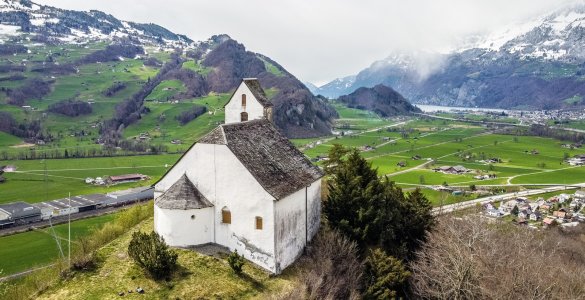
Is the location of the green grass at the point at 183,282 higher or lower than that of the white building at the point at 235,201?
lower

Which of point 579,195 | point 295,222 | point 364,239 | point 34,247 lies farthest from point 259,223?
point 579,195

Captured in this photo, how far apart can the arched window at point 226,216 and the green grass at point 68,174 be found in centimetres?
10002

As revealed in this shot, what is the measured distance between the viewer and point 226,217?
37875mm

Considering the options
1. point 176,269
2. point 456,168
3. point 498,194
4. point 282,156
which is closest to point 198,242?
point 176,269

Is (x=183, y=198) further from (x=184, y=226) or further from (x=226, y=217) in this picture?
(x=226, y=217)

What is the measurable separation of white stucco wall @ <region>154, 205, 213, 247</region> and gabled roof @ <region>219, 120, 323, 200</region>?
508cm

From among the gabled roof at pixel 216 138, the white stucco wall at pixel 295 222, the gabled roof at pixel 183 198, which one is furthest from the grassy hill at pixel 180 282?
the gabled roof at pixel 216 138

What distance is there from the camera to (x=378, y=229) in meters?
42.9

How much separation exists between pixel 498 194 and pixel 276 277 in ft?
353

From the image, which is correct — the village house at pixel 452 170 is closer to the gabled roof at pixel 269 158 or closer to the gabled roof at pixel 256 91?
the gabled roof at pixel 256 91

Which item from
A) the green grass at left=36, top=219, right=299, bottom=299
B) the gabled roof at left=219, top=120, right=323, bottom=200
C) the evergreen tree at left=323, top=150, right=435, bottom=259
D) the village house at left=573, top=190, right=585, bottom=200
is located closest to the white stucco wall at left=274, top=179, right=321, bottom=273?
the gabled roof at left=219, top=120, right=323, bottom=200

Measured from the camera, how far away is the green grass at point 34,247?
7319cm

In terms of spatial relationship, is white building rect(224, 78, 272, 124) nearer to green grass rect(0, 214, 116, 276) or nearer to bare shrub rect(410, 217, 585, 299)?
bare shrub rect(410, 217, 585, 299)

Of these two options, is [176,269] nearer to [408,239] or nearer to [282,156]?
[282,156]
